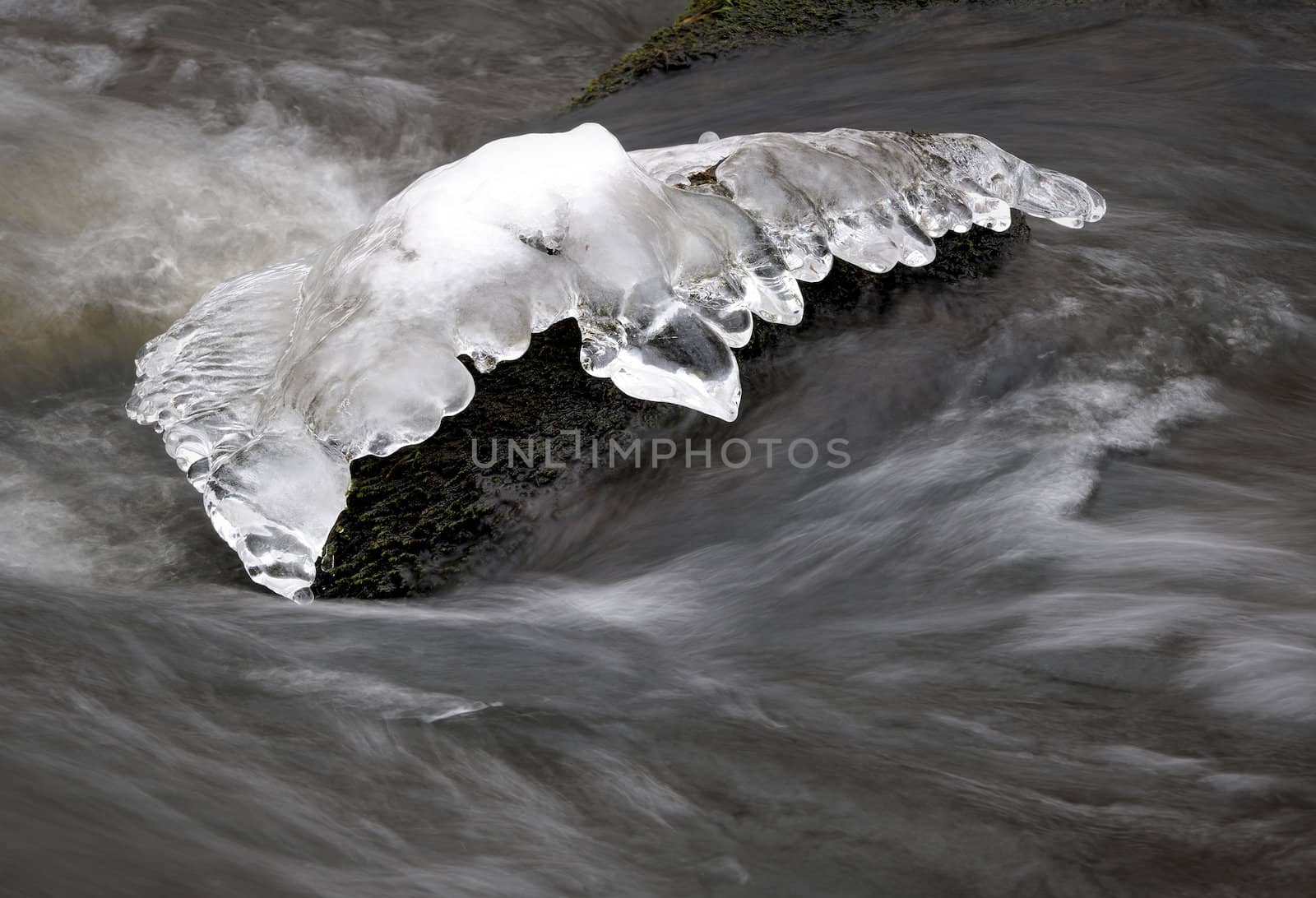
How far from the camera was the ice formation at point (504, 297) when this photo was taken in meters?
3.21

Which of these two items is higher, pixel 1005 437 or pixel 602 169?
pixel 602 169

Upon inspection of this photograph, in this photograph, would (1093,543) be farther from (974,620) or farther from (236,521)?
(236,521)

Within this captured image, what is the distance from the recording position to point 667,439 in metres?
3.54

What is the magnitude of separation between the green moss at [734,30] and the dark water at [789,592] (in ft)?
1.27

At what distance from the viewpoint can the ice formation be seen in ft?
10.5

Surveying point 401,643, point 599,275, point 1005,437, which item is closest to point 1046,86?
point 1005,437

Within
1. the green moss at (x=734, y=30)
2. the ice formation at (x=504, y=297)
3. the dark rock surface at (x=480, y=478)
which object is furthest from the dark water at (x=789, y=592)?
the green moss at (x=734, y=30)

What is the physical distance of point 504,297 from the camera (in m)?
3.38

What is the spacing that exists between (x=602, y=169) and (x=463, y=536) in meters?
1.15

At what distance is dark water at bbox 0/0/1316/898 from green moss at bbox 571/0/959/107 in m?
0.39

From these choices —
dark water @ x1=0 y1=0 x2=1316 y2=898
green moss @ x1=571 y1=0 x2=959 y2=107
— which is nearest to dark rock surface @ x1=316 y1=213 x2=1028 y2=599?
dark water @ x1=0 y1=0 x2=1316 y2=898

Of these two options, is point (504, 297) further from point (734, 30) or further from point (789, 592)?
point (734, 30)

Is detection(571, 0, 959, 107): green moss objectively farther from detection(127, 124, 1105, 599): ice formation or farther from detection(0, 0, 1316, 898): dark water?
detection(127, 124, 1105, 599): ice formation

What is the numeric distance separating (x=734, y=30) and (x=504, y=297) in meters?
3.69
